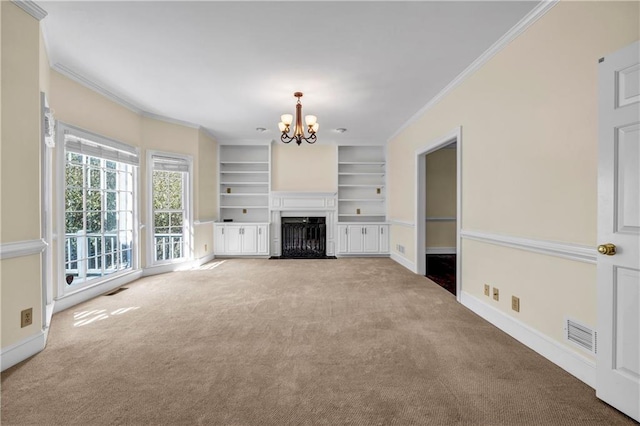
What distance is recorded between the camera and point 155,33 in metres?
2.68

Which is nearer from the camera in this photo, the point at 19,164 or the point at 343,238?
the point at 19,164

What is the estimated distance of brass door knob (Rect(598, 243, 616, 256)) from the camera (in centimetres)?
168

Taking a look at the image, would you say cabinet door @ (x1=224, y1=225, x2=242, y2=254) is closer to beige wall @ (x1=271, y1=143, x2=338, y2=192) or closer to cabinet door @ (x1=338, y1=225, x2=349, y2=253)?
beige wall @ (x1=271, y1=143, x2=338, y2=192)

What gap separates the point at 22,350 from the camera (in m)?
2.28

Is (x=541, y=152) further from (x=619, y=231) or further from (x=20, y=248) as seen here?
(x=20, y=248)

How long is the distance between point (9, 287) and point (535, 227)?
4.01 meters

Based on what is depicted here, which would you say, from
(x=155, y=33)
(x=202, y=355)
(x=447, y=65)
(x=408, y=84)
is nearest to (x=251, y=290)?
(x=202, y=355)

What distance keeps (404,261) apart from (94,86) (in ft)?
18.1

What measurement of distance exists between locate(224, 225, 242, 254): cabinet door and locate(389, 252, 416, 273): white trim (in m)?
3.39

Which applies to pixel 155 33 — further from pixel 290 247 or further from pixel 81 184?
pixel 290 247

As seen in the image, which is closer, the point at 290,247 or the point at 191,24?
the point at 191,24

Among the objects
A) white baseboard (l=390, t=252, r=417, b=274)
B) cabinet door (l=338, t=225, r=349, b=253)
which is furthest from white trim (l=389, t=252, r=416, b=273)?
cabinet door (l=338, t=225, r=349, b=253)

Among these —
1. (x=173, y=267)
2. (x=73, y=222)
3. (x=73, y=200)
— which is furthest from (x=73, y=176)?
(x=173, y=267)

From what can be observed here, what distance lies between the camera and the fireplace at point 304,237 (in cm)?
717
